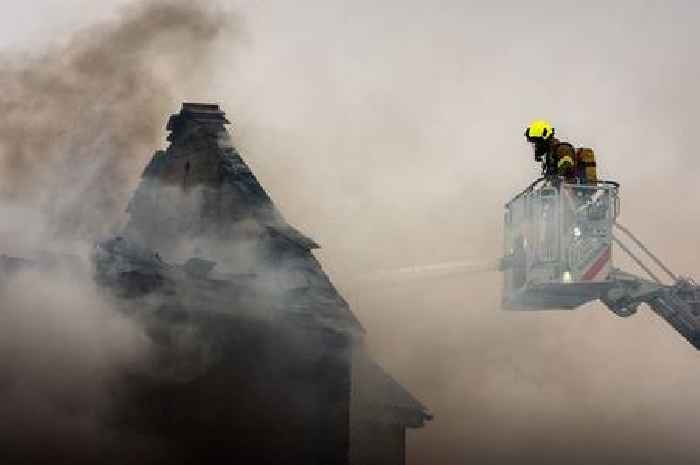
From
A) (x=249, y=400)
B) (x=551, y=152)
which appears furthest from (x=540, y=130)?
(x=249, y=400)

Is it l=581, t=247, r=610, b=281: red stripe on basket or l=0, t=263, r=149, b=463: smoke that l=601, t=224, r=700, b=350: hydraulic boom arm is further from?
l=0, t=263, r=149, b=463: smoke

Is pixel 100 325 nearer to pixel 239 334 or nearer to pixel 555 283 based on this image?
pixel 239 334

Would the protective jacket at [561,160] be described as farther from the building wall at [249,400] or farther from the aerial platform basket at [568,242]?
the building wall at [249,400]

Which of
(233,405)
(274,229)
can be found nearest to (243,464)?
(233,405)

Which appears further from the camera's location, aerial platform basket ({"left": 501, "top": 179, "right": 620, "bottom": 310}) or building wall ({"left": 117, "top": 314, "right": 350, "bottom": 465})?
aerial platform basket ({"left": 501, "top": 179, "right": 620, "bottom": 310})

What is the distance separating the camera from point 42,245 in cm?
1475

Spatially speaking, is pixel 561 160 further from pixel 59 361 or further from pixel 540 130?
pixel 59 361

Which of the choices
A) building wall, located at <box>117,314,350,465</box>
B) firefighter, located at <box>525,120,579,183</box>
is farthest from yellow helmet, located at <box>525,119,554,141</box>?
building wall, located at <box>117,314,350,465</box>

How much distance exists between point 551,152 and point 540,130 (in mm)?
363

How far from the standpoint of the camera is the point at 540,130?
Result: 1475 centimetres

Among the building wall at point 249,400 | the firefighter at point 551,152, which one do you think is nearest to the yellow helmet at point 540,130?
the firefighter at point 551,152

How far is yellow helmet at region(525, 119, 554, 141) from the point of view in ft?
48.4

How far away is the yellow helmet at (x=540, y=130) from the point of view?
1476 centimetres

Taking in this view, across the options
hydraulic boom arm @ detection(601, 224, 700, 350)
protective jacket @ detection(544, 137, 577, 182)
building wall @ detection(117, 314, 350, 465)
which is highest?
protective jacket @ detection(544, 137, 577, 182)
